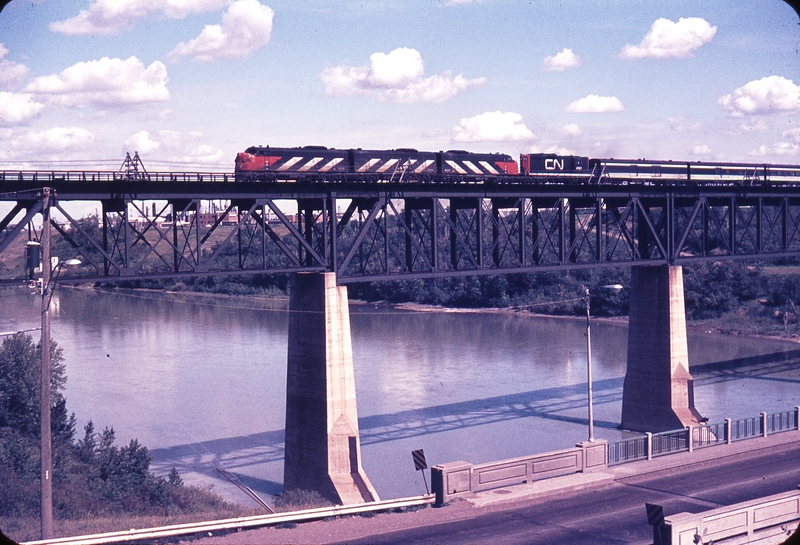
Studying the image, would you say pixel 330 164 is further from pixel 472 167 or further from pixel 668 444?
pixel 668 444

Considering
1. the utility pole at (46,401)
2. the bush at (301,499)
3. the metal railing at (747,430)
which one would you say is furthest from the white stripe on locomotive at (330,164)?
the metal railing at (747,430)

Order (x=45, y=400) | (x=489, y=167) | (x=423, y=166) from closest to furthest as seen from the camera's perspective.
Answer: (x=45, y=400) < (x=423, y=166) < (x=489, y=167)

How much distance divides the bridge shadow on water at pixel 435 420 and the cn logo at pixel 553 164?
13.6 m

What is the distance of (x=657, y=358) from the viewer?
45438 millimetres

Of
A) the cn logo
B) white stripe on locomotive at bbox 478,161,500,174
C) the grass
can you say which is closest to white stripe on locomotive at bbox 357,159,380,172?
white stripe on locomotive at bbox 478,161,500,174

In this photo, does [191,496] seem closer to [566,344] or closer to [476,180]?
[476,180]

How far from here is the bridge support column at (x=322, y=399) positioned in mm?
31544

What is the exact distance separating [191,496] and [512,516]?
1306cm

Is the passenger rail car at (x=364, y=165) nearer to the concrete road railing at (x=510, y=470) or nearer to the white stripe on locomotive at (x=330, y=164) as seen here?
the white stripe on locomotive at (x=330, y=164)

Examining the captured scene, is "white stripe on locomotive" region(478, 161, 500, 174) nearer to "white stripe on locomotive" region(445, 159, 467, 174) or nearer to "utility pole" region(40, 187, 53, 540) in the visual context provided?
"white stripe on locomotive" region(445, 159, 467, 174)

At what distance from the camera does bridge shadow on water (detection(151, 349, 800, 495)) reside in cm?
3797

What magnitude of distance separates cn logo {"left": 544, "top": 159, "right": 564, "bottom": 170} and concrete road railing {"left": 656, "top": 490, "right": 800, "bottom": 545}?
26464 mm

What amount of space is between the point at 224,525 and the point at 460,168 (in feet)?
79.4

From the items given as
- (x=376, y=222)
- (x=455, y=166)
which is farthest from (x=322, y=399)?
(x=455, y=166)
